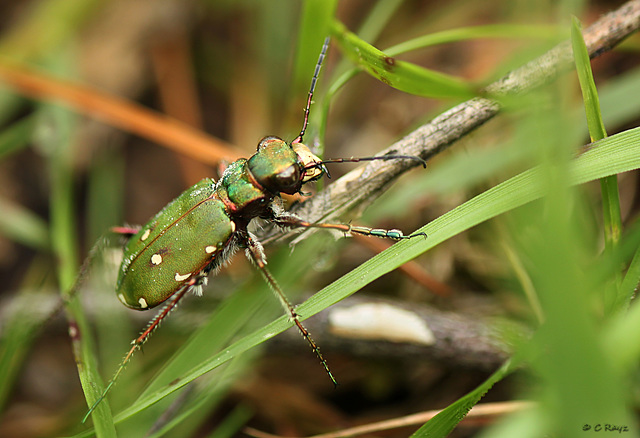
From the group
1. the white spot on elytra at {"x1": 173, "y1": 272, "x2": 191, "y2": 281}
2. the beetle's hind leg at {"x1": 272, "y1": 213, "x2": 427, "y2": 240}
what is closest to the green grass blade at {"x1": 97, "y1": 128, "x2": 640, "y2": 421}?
the beetle's hind leg at {"x1": 272, "y1": 213, "x2": 427, "y2": 240}

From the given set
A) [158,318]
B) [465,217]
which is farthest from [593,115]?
[158,318]

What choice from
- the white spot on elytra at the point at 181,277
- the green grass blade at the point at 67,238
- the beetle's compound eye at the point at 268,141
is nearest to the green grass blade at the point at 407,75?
the beetle's compound eye at the point at 268,141

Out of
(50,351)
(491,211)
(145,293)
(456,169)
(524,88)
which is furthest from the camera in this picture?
(50,351)

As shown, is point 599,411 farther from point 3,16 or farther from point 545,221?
point 3,16

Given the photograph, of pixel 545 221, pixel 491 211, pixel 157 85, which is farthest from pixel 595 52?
pixel 157 85

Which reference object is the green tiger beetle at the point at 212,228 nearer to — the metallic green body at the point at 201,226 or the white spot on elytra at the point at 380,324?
the metallic green body at the point at 201,226

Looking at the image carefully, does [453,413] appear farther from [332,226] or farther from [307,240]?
[307,240]
